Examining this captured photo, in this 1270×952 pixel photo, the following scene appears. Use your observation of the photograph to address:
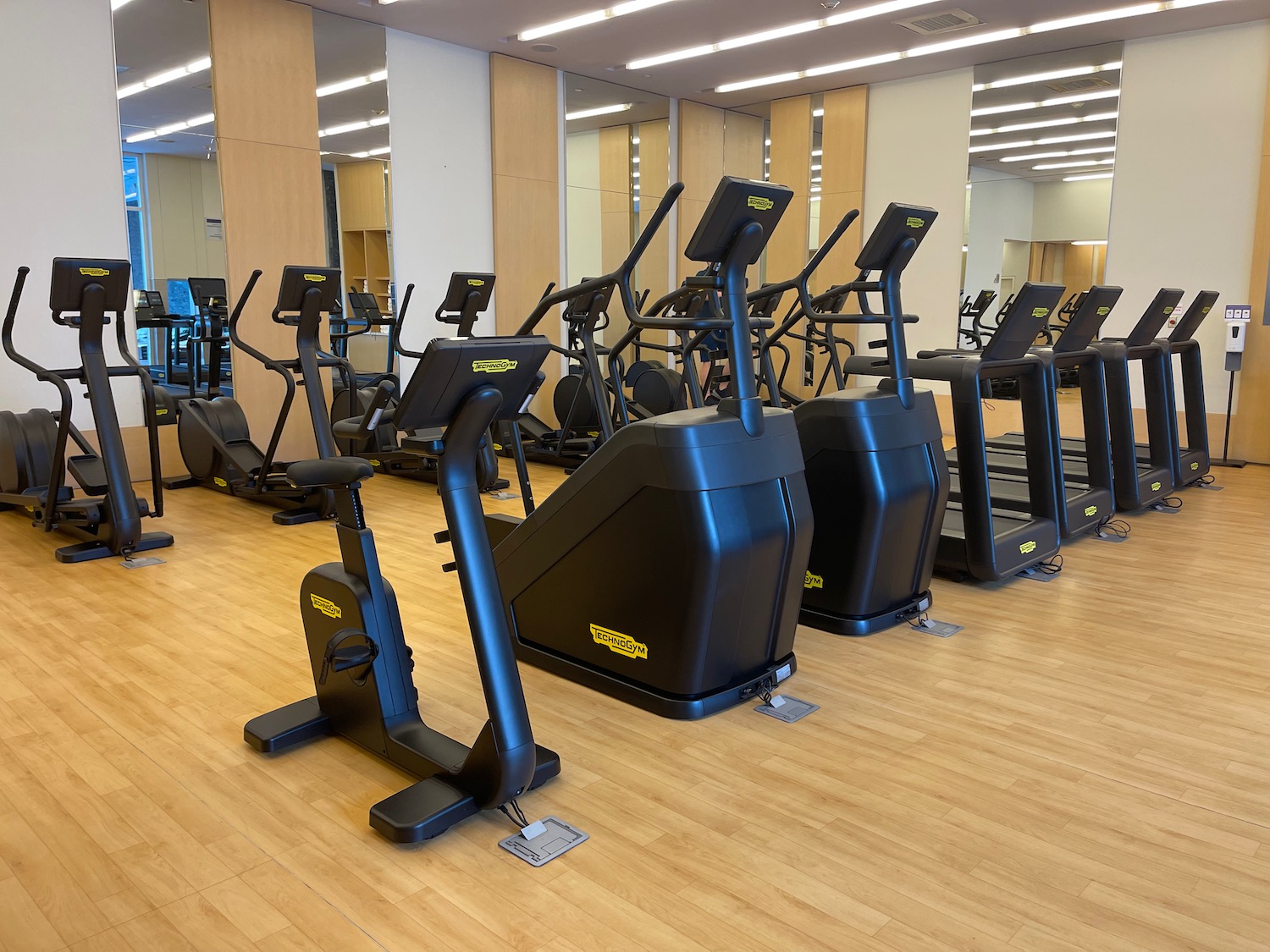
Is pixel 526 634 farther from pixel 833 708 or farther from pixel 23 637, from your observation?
pixel 23 637

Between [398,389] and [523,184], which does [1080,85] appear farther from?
[398,389]

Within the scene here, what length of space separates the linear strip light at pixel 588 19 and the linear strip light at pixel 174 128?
8.89 ft

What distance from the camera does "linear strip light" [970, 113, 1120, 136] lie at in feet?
27.7

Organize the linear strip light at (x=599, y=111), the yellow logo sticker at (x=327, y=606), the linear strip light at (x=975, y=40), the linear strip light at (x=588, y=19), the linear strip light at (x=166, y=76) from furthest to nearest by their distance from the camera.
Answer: the linear strip light at (x=599, y=111), the linear strip light at (x=975, y=40), the linear strip light at (x=588, y=19), the linear strip light at (x=166, y=76), the yellow logo sticker at (x=327, y=606)

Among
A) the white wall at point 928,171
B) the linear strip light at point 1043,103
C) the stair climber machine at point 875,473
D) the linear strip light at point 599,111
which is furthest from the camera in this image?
the linear strip light at point 599,111

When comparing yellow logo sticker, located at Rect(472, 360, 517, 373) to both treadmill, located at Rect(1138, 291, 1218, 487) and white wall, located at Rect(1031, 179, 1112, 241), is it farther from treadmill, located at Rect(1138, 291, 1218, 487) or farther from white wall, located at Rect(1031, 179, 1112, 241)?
white wall, located at Rect(1031, 179, 1112, 241)

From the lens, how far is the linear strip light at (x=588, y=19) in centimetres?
708

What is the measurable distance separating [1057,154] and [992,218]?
824mm

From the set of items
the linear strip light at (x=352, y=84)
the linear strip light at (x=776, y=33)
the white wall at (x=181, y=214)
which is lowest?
the white wall at (x=181, y=214)

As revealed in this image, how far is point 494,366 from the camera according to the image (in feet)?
6.76

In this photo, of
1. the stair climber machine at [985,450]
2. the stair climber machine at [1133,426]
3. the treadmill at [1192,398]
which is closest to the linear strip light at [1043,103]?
the treadmill at [1192,398]

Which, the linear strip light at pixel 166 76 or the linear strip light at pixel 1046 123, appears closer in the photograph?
the linear strip light at pixel 166 76

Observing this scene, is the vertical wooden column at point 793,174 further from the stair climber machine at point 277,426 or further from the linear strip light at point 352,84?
the stair climber machine at point 277,426

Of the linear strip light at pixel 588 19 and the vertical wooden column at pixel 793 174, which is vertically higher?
the linear strip light at pixel 588 19
